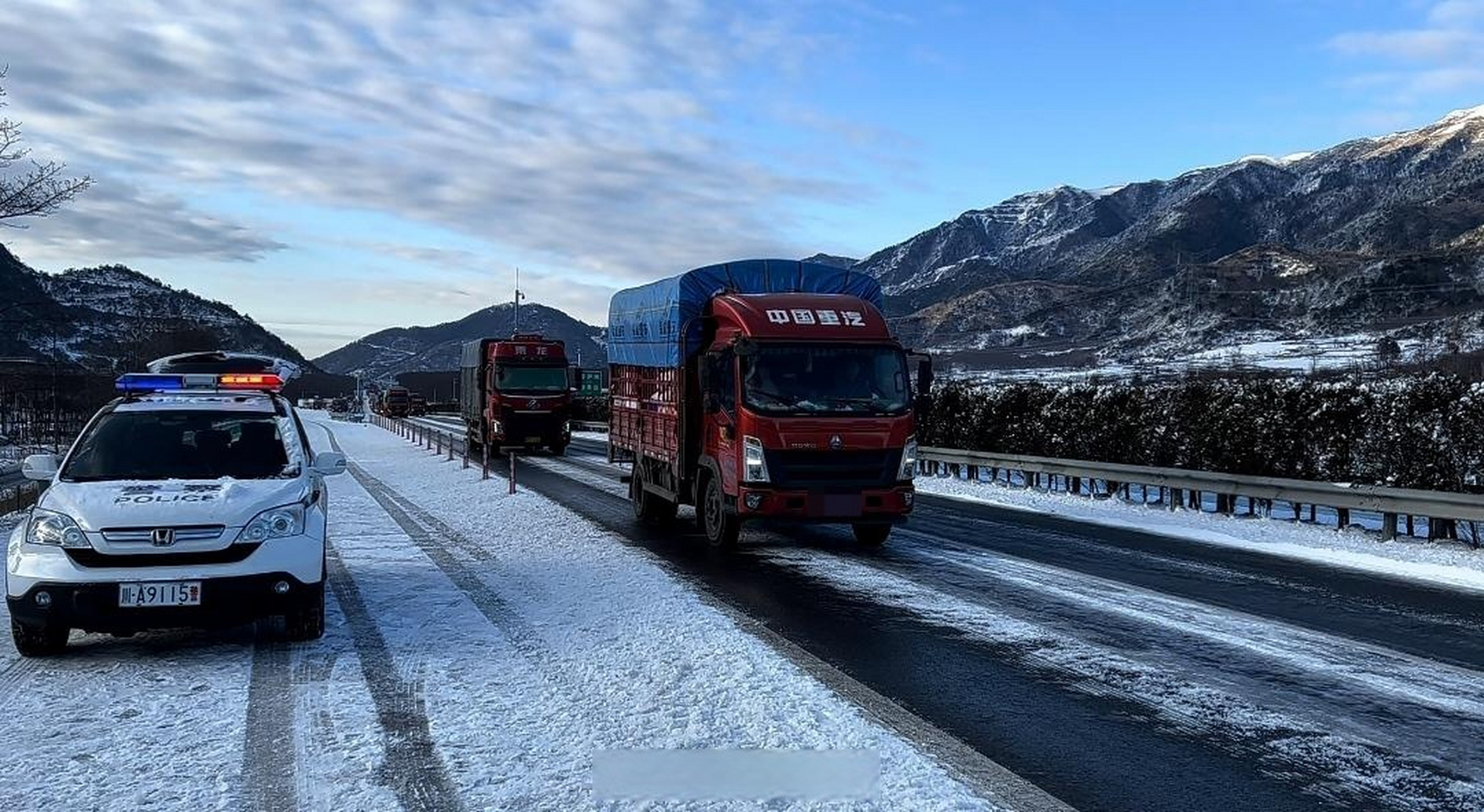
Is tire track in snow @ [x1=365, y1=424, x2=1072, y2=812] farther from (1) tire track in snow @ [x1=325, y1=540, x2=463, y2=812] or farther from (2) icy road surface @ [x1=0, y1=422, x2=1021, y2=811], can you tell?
(1) tire track in snow @ [x1=325, y1=540, x2=463, y2=812]

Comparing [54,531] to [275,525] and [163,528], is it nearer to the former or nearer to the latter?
[163,528]

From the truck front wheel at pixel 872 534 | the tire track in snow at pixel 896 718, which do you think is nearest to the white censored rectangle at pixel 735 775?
the tire track in snow at pixel 896 718

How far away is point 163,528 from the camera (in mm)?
6809

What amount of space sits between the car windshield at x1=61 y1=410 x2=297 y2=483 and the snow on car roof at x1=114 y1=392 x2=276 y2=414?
5cm

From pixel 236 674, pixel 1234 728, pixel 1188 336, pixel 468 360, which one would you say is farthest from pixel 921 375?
pixel 1188 336

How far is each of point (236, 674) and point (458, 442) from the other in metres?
36.3

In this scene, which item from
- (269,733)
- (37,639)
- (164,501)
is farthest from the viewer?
(37,639)

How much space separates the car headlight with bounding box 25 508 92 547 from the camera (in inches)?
266

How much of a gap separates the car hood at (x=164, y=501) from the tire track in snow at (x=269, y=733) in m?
0.95

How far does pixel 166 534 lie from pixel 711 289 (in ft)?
25.3

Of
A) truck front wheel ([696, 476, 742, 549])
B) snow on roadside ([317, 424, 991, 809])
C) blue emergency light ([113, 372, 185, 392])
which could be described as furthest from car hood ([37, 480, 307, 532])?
truck front wheel ([696, 476, 742, 549])

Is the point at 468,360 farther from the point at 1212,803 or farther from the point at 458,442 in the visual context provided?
the point at 1212,803

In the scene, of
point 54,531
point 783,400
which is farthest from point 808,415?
point 54,531

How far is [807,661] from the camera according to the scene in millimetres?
7094
